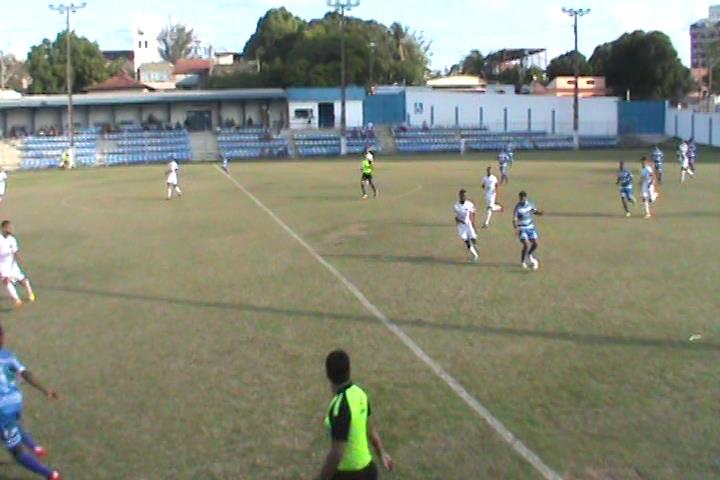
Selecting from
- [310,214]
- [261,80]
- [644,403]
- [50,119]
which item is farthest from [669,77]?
[644,403]

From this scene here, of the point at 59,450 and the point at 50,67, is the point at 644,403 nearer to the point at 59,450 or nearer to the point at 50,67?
the point at 59,450

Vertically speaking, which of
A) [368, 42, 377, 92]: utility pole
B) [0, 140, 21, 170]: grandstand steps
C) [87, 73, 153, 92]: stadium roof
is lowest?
[0, 140, 21, 170]: grandstand steps

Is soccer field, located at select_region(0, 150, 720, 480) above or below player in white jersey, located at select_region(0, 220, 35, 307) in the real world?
below

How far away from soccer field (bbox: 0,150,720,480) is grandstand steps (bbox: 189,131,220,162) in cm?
3808

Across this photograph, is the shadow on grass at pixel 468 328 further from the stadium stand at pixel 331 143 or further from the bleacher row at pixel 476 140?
the bleacher row at pixel 476 140

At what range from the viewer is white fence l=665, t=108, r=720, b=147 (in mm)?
60969

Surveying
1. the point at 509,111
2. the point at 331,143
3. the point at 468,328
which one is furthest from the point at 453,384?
the point at 509,111

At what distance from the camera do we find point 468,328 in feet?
39.5

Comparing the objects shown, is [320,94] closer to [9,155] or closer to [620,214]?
[9,155]

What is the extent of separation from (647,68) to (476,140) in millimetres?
26988

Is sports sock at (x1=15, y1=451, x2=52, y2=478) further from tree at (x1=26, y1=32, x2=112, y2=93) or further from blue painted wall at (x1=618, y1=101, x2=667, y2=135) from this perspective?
tree at (x1=26, y1=32, x2=112, y2=93)

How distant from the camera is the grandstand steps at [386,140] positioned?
64.8 metres

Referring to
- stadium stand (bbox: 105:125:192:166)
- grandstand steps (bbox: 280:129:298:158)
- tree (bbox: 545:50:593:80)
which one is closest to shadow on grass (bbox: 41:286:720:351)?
stadium stand (bbox: 105:125:192:166)

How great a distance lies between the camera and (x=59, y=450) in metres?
8.05
